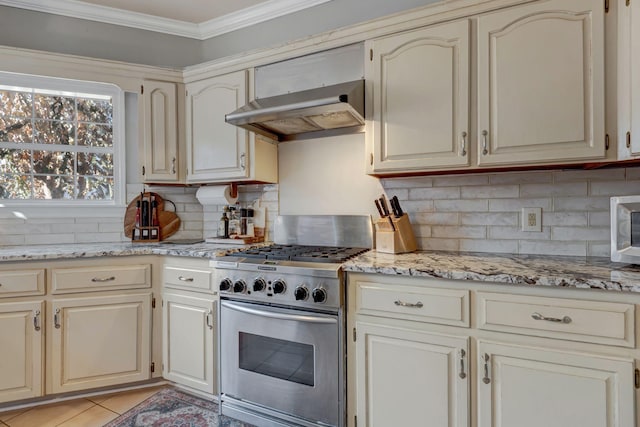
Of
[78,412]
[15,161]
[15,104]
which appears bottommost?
[78,412]

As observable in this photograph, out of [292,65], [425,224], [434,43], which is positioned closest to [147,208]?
[292,65]

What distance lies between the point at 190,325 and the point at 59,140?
1.87m

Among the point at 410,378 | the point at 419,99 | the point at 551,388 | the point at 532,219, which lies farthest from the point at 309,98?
the point at 551,388

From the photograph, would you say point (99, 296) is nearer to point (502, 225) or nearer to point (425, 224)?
point (425, 224)

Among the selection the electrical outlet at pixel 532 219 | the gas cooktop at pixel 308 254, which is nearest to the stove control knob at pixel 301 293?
the gas cooktop at pixel 308 254

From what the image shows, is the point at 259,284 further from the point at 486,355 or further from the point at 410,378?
the point at 486,355

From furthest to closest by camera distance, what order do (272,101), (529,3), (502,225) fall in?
(272,101) < (502,225) < (529,3)

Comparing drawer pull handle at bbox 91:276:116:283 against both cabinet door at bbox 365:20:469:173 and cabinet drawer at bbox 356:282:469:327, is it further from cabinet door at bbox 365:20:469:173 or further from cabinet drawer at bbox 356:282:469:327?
cabinet door at bbox 365:20:469:173

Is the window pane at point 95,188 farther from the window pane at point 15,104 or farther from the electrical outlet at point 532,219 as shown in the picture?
the electrical outlet at point 532,219

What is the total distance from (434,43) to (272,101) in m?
0.95

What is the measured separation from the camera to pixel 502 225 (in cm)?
198

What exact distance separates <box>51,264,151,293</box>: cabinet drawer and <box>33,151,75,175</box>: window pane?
1028mm

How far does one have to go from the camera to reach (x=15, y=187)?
265 centimetres

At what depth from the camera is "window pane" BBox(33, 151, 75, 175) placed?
272 centimetres
